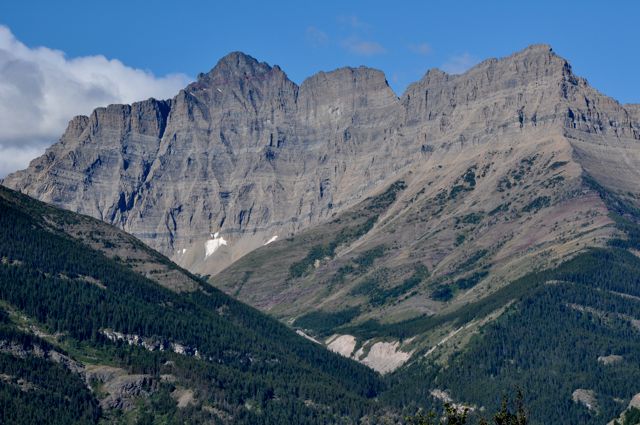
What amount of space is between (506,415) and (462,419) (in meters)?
4.31

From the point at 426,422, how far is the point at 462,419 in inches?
244

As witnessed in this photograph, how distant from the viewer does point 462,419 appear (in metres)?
146

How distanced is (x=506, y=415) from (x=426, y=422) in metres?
9.28

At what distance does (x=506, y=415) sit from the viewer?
145 m
